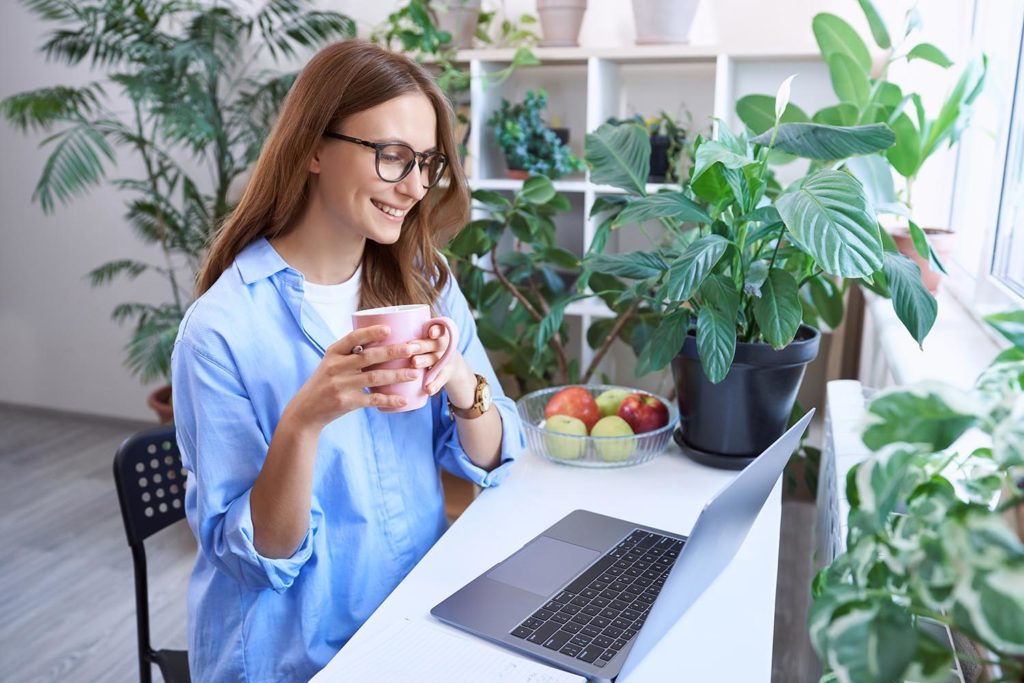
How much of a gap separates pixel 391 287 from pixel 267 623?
54 centimetres

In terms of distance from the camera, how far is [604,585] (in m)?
1.10

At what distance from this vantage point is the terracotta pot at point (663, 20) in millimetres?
2479

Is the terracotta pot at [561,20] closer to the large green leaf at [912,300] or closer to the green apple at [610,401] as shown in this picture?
the green apple at [610,401]

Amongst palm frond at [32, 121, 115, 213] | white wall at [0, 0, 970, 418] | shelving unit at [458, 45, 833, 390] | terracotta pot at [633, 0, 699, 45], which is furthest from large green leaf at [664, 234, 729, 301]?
white wall at [0, 0, 970, 418]

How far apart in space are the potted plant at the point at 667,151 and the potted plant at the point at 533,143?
0.20 meters

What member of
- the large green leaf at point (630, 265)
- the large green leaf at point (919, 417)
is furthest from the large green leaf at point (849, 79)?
the large green leaf at point (919, 417)

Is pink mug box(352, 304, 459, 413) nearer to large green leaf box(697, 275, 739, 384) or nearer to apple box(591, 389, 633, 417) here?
large green leaf box(697, 275, 739, 384)

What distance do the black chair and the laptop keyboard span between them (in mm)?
675

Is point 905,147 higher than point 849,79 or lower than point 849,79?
lower

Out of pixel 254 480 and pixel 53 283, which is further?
pixel 53 283

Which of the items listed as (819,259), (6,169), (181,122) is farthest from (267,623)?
(6,169)

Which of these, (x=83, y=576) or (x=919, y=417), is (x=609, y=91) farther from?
(x=919, y=417)

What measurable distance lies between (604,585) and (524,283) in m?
1.55

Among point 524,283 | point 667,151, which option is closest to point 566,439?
point 524,283
